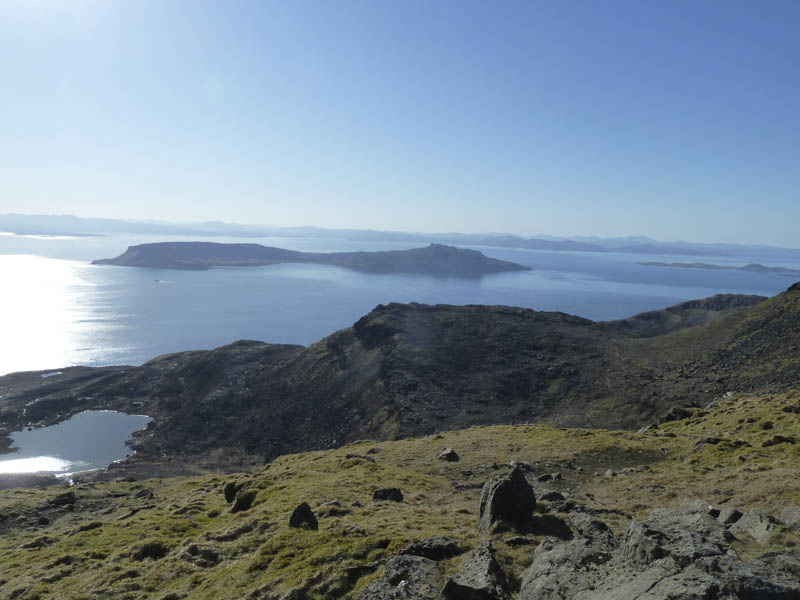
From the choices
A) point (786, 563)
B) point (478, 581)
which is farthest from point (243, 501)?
point (786, 563)

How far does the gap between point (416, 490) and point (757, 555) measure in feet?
54.0

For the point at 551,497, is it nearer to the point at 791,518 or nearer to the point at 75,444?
the point at 791,518

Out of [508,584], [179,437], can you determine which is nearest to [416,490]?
[508,584]

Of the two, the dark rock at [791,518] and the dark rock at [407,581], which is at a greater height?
the dark rock at [791,518]

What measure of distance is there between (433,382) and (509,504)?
57492mm

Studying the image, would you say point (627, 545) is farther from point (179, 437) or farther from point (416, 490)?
point (179, 437)

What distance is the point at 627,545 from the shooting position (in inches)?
426

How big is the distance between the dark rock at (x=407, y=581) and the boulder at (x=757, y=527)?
8.95 m

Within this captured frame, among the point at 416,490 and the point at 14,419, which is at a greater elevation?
the point at 416,490

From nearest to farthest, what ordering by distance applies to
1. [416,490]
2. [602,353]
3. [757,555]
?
[757,555]
[416,490]
[602,353]

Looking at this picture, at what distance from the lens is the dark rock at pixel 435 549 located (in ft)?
45.7

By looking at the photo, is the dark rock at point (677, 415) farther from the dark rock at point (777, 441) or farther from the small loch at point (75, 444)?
the small loch at point (75, 444)

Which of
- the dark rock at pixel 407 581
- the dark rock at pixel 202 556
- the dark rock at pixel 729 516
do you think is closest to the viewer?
the dark rock at pixel 407 581

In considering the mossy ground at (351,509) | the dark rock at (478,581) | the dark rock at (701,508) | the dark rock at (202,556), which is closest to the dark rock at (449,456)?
the mossy ground at (351,509)
